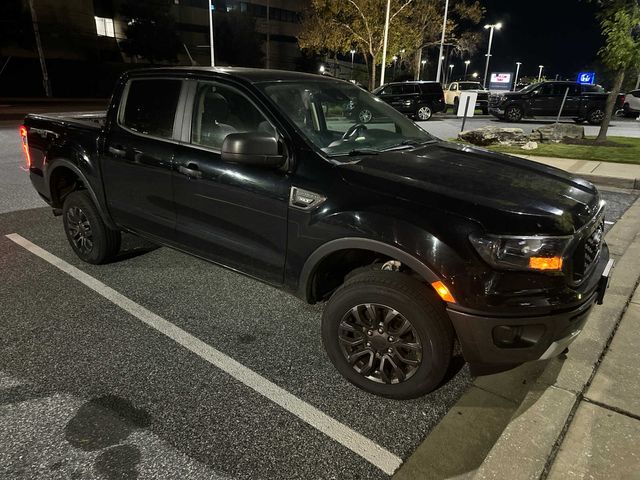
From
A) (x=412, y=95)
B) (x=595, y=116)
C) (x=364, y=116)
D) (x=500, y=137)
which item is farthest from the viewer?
(x=412, y=95)

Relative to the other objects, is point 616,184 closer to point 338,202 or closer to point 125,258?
point 338,202

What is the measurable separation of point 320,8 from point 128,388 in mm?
28036

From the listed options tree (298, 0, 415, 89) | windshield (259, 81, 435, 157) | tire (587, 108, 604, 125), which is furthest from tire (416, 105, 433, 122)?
windshield (259, 81, 435, 157)

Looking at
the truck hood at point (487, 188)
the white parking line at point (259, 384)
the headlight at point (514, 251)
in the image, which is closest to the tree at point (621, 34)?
the truck hood at point (487, 188)

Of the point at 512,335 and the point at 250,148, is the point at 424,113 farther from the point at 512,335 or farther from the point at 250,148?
the point at 512,335

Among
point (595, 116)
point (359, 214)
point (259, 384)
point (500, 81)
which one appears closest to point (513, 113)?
point (595, 116)

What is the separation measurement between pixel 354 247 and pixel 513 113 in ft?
66.8

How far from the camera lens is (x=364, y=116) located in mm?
3604

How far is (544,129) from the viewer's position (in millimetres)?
13195

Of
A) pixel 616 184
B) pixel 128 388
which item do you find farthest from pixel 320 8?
pixel 128 388

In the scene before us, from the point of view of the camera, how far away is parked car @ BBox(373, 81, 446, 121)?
21.5 meters

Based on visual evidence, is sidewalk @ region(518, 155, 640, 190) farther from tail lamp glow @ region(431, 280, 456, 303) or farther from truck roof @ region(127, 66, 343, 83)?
tail lamp glow @ region(431, 280, 456, 303)

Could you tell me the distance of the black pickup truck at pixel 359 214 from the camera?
7.43ft

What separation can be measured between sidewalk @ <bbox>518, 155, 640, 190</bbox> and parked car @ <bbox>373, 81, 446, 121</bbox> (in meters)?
12.2
